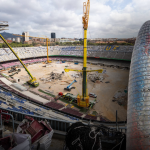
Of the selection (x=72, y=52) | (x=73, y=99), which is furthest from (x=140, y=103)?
(x=72, y=52)

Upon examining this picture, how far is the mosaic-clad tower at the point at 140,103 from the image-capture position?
4.42 m

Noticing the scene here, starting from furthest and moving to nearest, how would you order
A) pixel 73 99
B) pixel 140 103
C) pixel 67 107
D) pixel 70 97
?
pixel 70 97
pixel 73 99
pixel 67 107
pixel 140 103

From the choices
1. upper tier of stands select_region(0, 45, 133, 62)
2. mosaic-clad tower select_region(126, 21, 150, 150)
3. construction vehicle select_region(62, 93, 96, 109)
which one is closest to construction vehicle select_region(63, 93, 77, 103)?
construction vehicle select_region(62, 93, 96, 109)

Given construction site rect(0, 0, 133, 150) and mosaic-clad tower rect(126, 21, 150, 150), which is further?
mosaic-clad tower rect(126, 21, 150, 150)

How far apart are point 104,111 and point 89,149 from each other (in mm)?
11970

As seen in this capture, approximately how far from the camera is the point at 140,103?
4867 millimetres

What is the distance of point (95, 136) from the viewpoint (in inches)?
157

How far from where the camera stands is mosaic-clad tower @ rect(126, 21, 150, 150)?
174 inches

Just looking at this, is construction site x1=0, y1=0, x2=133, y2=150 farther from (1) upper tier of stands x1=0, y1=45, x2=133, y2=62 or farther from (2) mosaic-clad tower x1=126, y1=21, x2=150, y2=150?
(2) mosaic-clad tower x1=126, y1=21, x2=150, y2=150

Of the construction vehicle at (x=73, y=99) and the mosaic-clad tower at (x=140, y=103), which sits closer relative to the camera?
the mosaic-clad tower at (x=140, y=103)

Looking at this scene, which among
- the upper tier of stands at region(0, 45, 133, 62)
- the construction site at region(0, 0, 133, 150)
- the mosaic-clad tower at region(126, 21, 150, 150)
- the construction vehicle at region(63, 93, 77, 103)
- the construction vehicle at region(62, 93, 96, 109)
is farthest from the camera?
the upper tier of stands at region(0, 45, 133, 62)

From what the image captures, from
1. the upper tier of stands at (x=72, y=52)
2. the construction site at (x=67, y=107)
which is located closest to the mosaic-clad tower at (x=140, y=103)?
the construction site at (x=67, y=107)

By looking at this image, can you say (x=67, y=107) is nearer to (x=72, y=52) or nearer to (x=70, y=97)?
(x=70, y=97)

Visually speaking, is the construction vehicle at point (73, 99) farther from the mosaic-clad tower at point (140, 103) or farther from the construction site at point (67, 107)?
the mosaic-clad tower at point (140, 103)
